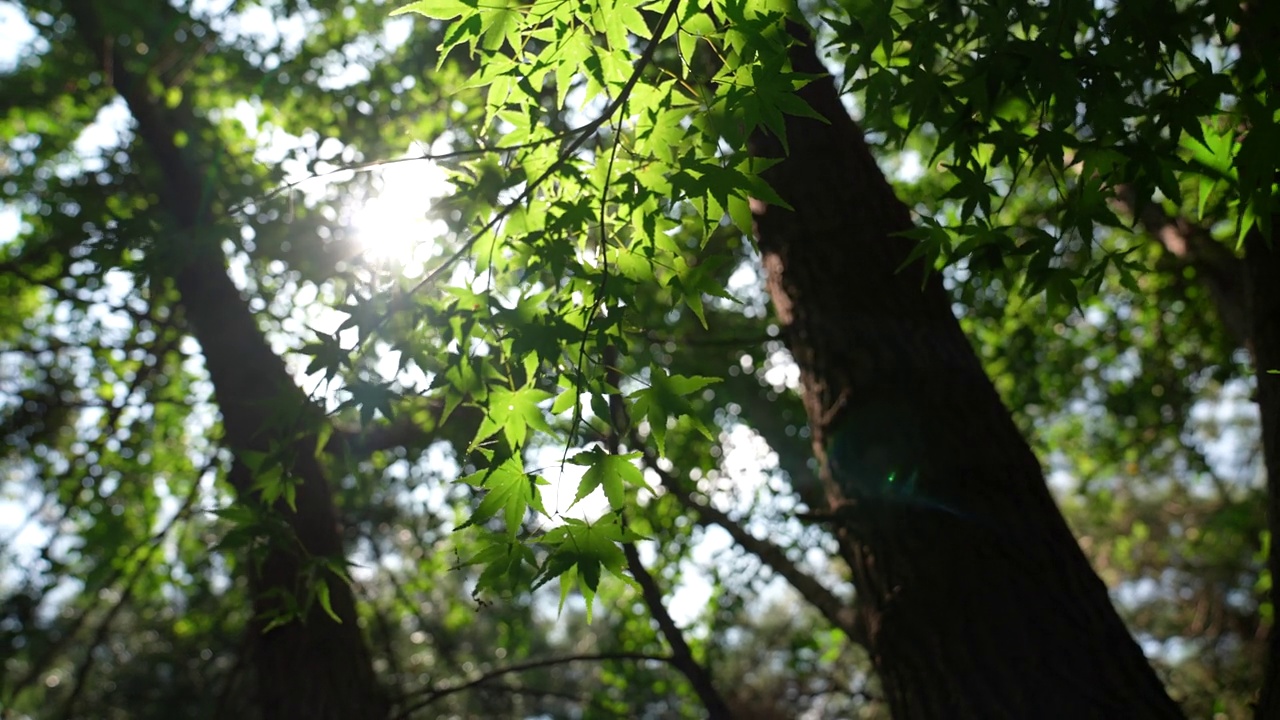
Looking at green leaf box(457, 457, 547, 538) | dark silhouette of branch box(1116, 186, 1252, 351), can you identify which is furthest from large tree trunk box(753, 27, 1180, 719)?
dark silhouette of branch box(1116, 186, 1252, 351)

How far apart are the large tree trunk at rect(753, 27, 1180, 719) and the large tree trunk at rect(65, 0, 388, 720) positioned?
5.50 feet

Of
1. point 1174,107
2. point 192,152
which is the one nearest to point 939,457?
point 1174,107

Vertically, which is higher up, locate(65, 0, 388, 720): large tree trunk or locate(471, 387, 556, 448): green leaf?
locate(65, 0, 388, 720): large tree trunk

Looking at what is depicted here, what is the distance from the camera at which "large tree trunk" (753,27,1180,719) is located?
7.16 feet

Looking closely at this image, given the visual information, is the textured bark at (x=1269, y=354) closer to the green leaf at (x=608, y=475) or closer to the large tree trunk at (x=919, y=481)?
the large tree trunk at (x=919, y=481)

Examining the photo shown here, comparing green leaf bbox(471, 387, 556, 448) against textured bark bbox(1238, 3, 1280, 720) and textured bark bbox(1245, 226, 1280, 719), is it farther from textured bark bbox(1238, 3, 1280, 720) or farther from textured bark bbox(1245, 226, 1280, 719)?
textured bark bbox(1245, 226, 1280, 719)

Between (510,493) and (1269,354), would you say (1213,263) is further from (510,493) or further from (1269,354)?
(510,493)

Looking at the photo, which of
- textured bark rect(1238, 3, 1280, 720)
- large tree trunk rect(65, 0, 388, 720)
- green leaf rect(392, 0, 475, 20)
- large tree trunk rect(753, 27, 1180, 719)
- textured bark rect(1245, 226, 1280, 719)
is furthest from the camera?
large tree trunk rect(65, 0, 388, 720)

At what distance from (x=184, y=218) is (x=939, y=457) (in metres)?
4.48

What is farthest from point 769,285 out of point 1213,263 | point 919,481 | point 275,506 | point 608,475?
point 1213,263

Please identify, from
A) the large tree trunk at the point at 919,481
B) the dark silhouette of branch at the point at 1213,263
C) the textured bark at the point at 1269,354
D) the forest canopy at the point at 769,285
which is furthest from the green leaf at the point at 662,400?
the dark silhouette of branch at the point at 1213,263

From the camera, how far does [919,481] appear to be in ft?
7.91

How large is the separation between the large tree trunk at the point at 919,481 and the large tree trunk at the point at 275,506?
→ 168cm

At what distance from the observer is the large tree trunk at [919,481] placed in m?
2.18
